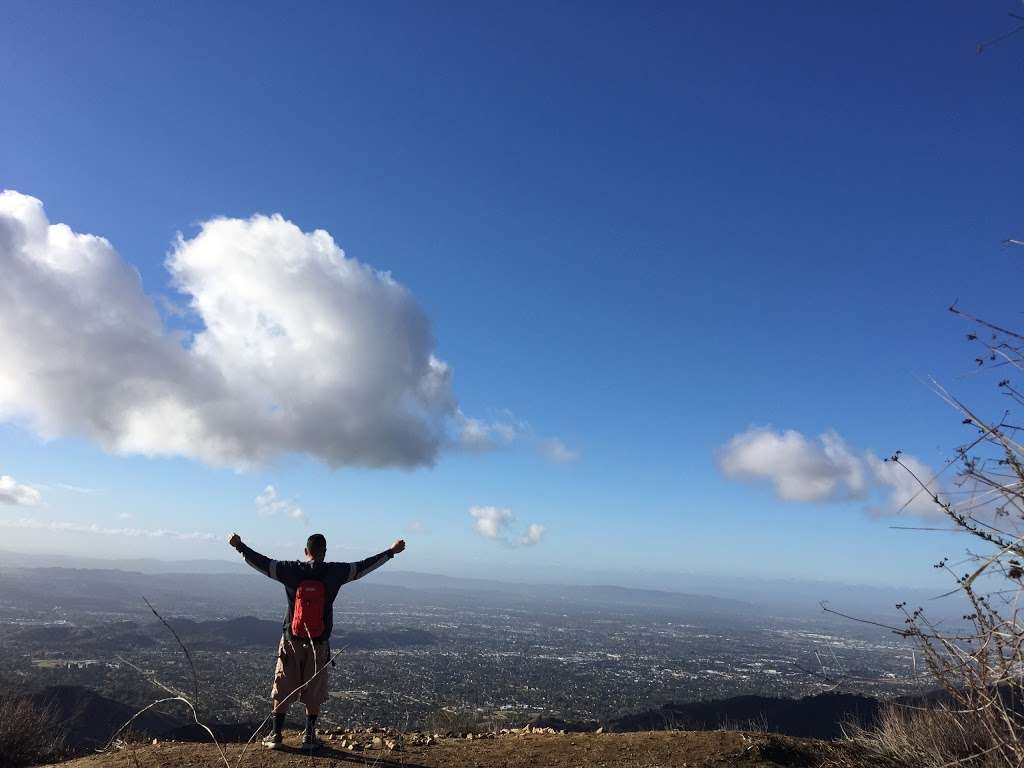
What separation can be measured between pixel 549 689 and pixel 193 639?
44.2 meters

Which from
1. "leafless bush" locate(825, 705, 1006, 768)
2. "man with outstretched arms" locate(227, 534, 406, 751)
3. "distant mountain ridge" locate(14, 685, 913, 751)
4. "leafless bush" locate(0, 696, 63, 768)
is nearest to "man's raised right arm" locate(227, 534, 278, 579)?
"man with outstretched arms" locate(227, 534, 406, 751)

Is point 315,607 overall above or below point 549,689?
above

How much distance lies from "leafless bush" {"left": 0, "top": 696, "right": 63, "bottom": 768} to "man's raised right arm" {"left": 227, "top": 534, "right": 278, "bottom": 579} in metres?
4.10

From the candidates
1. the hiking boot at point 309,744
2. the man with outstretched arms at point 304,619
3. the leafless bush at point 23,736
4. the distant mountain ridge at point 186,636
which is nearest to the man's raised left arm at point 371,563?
the man with outstretched arms at point 304,619

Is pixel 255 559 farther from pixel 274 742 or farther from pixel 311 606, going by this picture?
pixel 274 742

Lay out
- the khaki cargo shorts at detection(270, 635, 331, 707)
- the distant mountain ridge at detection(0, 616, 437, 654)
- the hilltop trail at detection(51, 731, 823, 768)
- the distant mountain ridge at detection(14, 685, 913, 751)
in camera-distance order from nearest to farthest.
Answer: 1. the hilltop trail at detection(51, 731, 823, 768)
2. the khaki cargo shorts at detection(270, 635, 331, 707)
3. the distant mountain ridge at detection(14, 685, 913, 751)
4. the distant mountain ridge at detection(0, 616, 437, 654)

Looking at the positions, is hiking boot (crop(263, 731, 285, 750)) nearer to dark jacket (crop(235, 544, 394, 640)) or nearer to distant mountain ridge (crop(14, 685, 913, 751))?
dark jacket (crop(235, 544, 394, 640))

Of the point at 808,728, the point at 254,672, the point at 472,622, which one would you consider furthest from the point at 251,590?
the point at 808,728

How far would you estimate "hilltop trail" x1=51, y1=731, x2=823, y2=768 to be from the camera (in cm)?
660

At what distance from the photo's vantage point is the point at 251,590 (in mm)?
184750

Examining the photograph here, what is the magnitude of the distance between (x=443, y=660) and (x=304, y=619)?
54.7 m

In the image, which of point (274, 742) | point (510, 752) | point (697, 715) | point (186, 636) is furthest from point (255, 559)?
point (186, 636)

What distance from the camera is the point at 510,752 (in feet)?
24.5

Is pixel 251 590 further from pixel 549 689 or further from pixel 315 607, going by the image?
pixel 315 607
